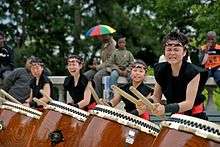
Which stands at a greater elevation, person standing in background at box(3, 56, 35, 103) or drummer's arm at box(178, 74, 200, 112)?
drummer's arm at box(178, 74, 200, 112)

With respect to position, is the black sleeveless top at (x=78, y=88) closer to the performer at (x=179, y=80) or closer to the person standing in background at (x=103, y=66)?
the performer at (x=179, y=80)

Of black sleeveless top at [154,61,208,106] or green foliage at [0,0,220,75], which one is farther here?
green foliage at [0,0,220,75]

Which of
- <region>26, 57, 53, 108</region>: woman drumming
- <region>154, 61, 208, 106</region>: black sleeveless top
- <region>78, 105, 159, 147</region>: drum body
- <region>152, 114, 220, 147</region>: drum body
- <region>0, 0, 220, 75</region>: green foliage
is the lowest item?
<region>0, 0, 220, 75</region>: green foliage

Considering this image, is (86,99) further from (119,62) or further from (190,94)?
(119,62)

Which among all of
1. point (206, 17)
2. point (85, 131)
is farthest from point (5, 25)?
point (85, 131)

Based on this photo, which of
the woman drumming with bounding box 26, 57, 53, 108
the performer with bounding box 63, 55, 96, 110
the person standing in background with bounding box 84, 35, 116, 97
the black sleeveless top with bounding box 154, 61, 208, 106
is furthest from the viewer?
the person standing in background with bounding box 84, 35, 116, 97

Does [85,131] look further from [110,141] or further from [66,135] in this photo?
[66,135]

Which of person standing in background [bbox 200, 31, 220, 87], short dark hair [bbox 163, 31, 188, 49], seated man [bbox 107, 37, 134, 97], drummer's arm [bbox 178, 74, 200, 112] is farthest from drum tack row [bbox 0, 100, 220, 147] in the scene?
person standing in background [bbox 200, 31, 220, 87]

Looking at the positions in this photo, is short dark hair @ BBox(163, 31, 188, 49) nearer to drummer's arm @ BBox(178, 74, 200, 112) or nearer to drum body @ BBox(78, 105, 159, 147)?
drummer's arm @ BBox(178, 74, 200, 112)

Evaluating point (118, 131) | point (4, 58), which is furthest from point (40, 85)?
point (118, 131)

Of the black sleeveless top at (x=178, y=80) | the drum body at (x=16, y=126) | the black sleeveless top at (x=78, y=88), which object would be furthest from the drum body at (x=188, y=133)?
the black sleeveless top at (x=78, y=88)

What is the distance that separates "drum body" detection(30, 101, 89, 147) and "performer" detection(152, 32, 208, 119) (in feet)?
3.94

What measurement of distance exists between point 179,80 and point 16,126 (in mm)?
2930

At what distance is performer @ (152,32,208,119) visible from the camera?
16.7 ft
